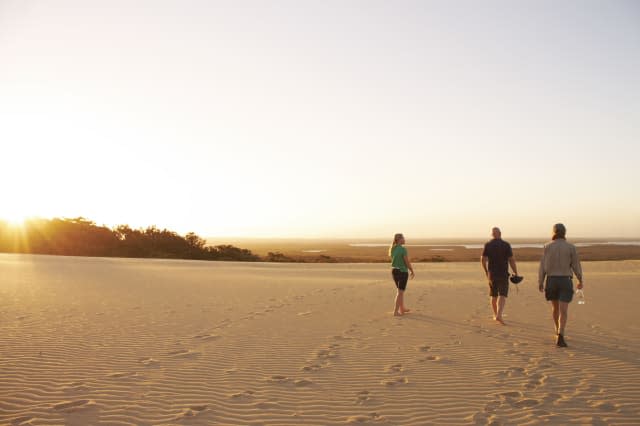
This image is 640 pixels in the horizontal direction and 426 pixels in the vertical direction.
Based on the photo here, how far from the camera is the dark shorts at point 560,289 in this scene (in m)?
7.64

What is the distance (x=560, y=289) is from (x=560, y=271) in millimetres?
307

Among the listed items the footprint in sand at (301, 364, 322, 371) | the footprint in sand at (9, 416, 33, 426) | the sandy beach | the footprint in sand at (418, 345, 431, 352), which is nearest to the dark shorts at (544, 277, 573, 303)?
the sandy beach

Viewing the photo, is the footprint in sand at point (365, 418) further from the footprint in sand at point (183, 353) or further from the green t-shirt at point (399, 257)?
the green t-shirt at point (399, 257)

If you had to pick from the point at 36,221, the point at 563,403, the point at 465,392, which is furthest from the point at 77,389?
the point at 36,221

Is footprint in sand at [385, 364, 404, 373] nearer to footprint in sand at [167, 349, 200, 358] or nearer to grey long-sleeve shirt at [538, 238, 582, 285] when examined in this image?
grey long-sleeve shirt at [538, 238, 582, 285]

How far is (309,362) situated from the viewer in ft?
23.0

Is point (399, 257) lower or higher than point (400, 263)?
higher

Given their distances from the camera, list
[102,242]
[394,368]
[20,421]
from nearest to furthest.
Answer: [20,421] → [394,368] → [102,242]

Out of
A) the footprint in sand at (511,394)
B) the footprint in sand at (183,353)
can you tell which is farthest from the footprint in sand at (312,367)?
the footprint in sand at (511,394)

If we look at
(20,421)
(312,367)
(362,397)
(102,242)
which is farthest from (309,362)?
(102,242)

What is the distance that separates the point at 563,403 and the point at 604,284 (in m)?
15.6

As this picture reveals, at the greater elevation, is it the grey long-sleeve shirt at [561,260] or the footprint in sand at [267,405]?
the grey long-sleeve shirt at [561,260]

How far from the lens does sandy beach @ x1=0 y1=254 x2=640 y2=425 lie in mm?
5059

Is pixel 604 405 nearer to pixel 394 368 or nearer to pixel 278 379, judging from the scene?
pixel 394 368
